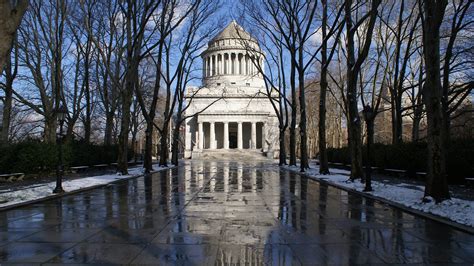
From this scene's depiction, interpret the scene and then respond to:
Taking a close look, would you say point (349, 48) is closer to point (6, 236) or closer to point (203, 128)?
point (6, 236)

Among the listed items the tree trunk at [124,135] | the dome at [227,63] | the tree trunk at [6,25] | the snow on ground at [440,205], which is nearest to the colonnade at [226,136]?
the dome at [227,63]

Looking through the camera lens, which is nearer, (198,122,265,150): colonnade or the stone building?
(198,122,265,150): colonnade

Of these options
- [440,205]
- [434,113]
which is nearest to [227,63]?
[434,113]

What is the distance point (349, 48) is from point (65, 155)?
650 inches

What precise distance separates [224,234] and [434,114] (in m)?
7.14

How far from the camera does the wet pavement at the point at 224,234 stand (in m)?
6.36

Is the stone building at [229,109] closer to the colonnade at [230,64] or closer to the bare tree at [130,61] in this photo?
the colonnade at [230,64]

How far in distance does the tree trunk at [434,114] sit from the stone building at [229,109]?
53.7 m

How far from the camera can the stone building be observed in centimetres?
7538

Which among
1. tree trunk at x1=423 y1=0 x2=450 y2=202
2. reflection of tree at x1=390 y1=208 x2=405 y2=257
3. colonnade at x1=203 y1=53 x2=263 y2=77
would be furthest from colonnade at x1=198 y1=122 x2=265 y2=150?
reflection of tree at x1=390 y1=208 x2=405 y2=257

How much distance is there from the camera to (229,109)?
261ft

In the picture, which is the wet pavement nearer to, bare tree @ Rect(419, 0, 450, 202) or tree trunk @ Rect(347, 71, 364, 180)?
bare tree @ Rect(419, 0, 450, 202)

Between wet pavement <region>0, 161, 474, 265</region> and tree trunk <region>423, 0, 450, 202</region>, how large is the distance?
141cm

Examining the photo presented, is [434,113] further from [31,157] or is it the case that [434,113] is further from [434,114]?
[31,157]
